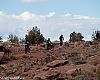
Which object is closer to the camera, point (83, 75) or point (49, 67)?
point (83, 75)

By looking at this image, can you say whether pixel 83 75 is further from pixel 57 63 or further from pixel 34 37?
pixel 34 37

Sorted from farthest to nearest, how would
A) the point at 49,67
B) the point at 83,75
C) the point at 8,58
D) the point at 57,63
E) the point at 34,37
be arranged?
1. the point at 34,37
2. the point at 8,58
3. the point at 57,63
4. the point at 49,67
5. the point at 83,75

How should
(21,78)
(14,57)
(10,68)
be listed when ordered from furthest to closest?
(14,57), (10,68), (21,78)

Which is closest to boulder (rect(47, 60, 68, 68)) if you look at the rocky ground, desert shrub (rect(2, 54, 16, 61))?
the rocky ground

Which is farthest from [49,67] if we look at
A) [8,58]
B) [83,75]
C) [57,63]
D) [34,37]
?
[34,37]

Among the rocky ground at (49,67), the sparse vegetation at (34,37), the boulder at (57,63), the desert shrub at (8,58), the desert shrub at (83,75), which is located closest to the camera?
the desert shrub at (83,75)

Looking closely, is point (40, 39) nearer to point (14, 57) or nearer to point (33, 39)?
point (33, 39)

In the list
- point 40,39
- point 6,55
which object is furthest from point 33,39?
point 6,55

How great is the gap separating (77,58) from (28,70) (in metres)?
3.87

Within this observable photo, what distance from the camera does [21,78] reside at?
22.5 meters

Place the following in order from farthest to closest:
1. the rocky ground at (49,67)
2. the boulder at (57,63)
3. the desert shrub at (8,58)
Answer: the desert shrub at (8,58), the boulder at (57,63), the rocky ground at (49,67)

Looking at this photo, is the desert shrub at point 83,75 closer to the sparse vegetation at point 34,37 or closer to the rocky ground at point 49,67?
the rocky ground at point 49,67

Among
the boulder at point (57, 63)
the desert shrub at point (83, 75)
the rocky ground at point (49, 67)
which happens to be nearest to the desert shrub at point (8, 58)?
the rocky ground at point (49, 67)

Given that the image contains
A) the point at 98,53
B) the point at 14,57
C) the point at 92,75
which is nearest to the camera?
the point at 92,75
